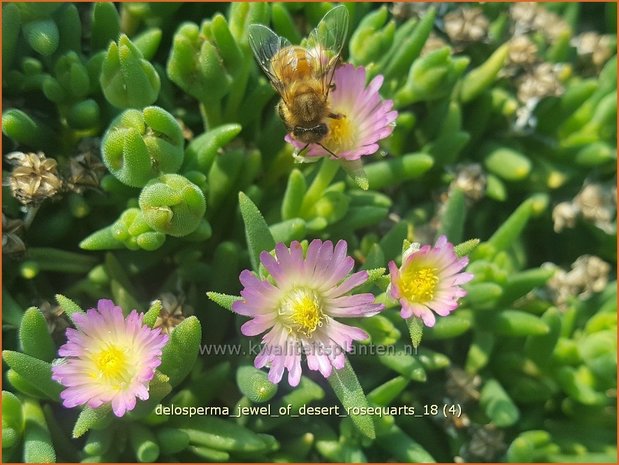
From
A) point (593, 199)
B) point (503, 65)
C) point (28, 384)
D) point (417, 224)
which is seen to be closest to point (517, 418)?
point (417, 224)

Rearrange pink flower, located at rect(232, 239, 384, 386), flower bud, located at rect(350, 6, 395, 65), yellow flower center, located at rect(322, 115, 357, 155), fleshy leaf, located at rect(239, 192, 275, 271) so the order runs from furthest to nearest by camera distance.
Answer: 1. flower bud, located at rect(350, 6, 395, 65)
2. yellow flower center, located at rect(322, 115, 357, 155)
3. fleshy leaf, located at rect(239, 192, 275, 271)
4. pink flower, located at rect(232, 239, 384, 386)

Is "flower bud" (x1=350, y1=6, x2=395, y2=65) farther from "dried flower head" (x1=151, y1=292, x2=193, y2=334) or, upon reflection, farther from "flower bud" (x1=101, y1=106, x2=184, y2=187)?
"dried flower head" (x1=151, y1=292, x2=193, y2=334)

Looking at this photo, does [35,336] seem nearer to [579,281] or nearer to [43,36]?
[43,36]

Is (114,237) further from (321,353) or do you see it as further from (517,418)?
(517,418)

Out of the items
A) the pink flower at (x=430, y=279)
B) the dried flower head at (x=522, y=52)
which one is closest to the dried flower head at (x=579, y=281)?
the dried flower head at (x=522, y=52)

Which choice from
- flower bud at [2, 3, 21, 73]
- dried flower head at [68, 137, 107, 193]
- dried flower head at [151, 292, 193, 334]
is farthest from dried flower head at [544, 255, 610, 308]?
flower bud at [2, 3, 21, 73]

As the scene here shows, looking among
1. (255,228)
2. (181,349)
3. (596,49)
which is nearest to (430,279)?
(255,228)
